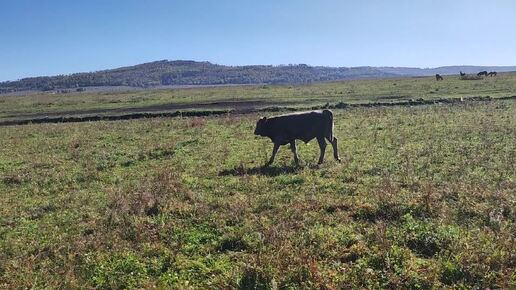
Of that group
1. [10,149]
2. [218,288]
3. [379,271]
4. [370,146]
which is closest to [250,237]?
[218,288]

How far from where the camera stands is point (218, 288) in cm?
804

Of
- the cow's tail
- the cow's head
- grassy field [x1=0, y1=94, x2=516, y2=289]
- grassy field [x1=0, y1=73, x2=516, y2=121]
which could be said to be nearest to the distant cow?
the cow's tail

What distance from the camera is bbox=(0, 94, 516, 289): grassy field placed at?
8289 millimetres

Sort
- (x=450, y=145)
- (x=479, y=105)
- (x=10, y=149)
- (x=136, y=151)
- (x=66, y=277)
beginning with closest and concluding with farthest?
(x=66, y=277)
(x=450, y=145)
(x=136, y=151)
(x=10, y=149)
(x=479, y=105)

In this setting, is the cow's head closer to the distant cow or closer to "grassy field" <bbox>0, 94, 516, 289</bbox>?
the distant cow

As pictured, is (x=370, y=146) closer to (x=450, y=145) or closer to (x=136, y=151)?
(x=450, y=145)

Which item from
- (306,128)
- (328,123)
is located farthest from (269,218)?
(328,123)

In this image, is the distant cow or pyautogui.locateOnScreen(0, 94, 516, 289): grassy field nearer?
pyautogui.locateOnScreen(0, 94, 516, 289): grassy field

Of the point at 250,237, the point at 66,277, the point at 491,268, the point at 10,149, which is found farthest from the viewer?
the point at 10,149

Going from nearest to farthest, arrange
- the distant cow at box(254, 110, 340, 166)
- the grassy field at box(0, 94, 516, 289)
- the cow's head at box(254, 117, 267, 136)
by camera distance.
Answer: the grassy field at box(0, 94, 516, 289) < the distant cow at box(254, 110, 340, 166) < the cow's head at box(254, 117, 267, 136)

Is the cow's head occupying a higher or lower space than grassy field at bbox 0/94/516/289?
higher

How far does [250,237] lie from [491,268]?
4442 millimetres

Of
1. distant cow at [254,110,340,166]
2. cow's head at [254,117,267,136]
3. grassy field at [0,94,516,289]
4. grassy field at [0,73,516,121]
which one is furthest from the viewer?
grassy field at [0,73,516,121]

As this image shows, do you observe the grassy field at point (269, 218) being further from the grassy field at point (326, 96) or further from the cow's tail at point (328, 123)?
the grassy field at point (326, 96)
